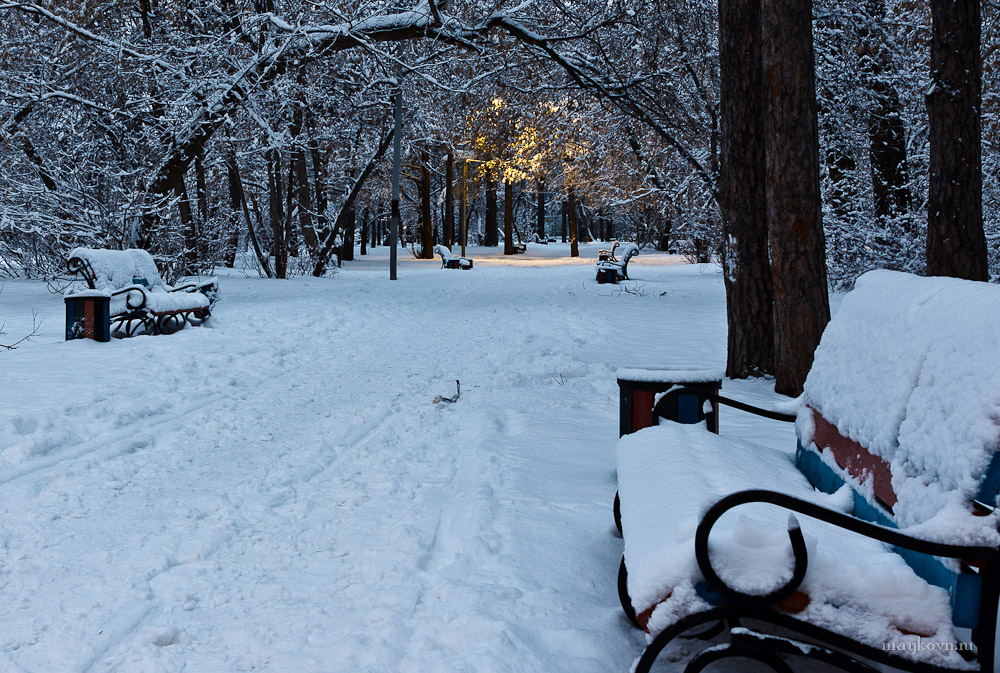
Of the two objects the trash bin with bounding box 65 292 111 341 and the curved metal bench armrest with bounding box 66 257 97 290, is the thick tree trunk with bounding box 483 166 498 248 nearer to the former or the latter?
the curved metal bench armrest with bounding box 66 257 97 290

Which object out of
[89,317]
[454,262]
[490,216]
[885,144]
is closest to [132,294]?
[89,317]

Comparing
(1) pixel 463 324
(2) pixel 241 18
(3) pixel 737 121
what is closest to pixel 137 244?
(2) pixel 241 18

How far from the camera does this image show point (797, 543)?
6.35 ft

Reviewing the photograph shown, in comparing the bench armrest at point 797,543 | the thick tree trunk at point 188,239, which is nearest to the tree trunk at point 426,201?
the thick tree trunk at point 188,239

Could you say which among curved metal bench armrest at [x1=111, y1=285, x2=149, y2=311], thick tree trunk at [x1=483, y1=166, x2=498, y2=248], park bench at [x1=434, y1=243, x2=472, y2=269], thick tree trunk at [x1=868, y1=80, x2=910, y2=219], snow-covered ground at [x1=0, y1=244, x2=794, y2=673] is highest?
thick tree trunk at [x1=483, y1=166, x2=498, y2=248]

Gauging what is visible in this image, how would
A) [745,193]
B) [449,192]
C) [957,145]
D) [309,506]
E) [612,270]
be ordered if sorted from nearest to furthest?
[309,506] < [745,193] < [957,145] < [612,270] < [449,192]

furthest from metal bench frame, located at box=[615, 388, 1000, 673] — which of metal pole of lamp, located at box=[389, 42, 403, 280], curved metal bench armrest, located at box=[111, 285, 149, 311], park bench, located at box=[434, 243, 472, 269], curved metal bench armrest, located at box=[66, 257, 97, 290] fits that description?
park bench, located at box=[434, 243, 472, 269]

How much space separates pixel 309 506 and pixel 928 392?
2923 millimetres

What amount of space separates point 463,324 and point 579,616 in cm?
958

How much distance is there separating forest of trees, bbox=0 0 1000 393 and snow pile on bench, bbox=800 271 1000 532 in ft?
12.1

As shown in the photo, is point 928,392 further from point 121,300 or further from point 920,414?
point 121,300

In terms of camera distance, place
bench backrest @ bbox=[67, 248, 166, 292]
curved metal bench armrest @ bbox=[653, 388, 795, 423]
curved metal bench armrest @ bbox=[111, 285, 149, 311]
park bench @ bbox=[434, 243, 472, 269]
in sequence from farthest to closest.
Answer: park bench @ bbox=[434, 243, 472, 269] → bench backrest @ bbox=[67, 248, 166, 292] → curved metal bench armrest @ bbox=[111, 285, 149, 311] → curved metal bench armrest @ bbox=[653, 388, 795, 423]

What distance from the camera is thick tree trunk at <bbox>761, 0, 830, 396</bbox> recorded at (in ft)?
20.5

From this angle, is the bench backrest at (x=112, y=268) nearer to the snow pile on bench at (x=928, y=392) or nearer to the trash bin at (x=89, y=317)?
the trash bin at (x=89, y=317)
